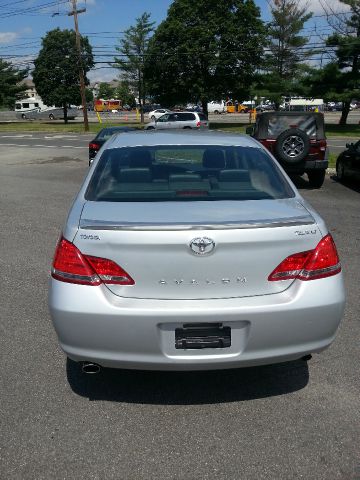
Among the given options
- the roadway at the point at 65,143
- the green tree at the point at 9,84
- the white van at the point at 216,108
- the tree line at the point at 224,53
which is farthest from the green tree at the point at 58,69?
the white van at the point at 216,108

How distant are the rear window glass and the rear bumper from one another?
29.4ft

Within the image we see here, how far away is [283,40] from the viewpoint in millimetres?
43938

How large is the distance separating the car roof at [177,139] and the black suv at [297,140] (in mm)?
6625

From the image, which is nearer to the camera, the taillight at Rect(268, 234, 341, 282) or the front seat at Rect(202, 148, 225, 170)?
the taillight at Rect(268, 234, 341, 282)

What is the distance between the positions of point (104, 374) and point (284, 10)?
1820 inches

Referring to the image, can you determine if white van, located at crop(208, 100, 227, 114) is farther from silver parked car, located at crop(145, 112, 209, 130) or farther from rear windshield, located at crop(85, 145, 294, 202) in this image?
rear windshield, located at crop(85, 145, 294, 202)

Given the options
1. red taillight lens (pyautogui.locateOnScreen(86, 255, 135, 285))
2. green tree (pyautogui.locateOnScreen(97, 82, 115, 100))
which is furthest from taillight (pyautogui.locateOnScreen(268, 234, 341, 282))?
green tree (pyautogui.locateOnScreen(97, 82, 115, 100))

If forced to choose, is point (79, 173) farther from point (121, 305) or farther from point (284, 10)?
point (284, 10)

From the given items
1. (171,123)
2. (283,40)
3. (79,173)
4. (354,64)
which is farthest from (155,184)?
(283,40)

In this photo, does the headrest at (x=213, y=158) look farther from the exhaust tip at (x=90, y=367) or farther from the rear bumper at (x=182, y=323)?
the exhaust tip at (x=90, y=367)

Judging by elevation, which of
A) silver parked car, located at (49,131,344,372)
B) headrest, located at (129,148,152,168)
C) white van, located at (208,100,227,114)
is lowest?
white van, located at (208,100,227,114)

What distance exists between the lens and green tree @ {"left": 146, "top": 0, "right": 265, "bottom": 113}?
40.1m

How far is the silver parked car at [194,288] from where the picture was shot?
266 centimetres

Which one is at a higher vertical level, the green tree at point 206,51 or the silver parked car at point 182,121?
the green tree at point 206,51
